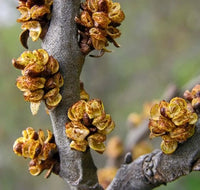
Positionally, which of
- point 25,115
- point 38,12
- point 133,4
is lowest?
point 25,115

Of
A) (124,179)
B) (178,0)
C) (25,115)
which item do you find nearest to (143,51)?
(178,0)

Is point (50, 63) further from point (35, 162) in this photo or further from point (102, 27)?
point (35, 162)

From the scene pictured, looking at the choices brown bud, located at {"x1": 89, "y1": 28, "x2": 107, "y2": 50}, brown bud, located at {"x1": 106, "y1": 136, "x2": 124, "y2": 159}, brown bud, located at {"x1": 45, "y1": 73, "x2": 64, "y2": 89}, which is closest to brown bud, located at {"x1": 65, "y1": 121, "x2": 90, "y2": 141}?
brown bud, located at {"x1": 45, "y1": 73, "x2": 64, "y2": 89}

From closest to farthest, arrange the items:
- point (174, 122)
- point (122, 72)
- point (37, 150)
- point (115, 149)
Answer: point (174, 122) → point (37, 150) → point (115, 149) → point (122, 72)

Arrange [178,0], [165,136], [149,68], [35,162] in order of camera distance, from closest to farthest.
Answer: [165,136] < [35,162] < [178,0] < [149,68]

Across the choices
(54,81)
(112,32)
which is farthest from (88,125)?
(112,32)

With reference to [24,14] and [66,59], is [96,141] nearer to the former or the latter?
[66,59]
